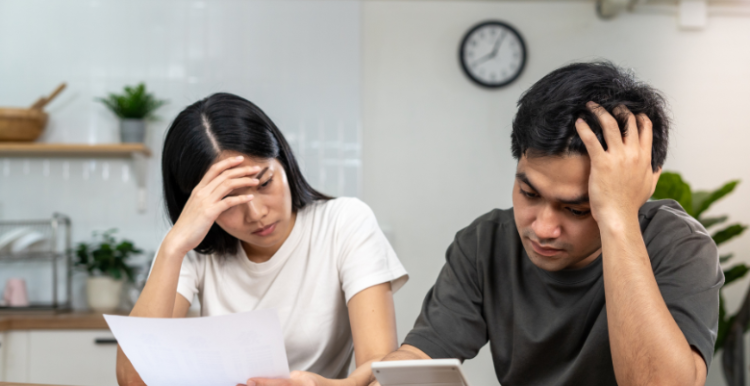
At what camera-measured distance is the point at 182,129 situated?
1326 mm

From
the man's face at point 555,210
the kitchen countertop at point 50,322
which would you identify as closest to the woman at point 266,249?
the man's face at point 555,210

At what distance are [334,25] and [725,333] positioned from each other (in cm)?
233

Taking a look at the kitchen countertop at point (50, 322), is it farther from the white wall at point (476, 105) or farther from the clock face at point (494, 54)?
the clock face at point (494, 54)

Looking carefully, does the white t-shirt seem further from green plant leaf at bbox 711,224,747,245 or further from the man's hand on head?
green plant leaf at bbox 711,224,747,245

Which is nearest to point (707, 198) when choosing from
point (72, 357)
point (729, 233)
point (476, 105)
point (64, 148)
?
point (729, 233)

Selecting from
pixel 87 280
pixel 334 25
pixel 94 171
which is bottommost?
pixel 87 280

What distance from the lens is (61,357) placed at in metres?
2.40

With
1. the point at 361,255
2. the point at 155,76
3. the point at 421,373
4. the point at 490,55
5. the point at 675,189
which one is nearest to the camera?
the point at 421,373

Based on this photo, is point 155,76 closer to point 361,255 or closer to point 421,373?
point 361,255

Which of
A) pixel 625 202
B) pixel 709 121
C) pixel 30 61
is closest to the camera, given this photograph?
pixel 625 202

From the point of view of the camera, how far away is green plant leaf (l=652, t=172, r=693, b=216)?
2.52 m

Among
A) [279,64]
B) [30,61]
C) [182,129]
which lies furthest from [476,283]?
[30,61]

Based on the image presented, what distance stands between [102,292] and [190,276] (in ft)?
4.74

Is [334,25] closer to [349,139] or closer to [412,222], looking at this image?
[349,139]
